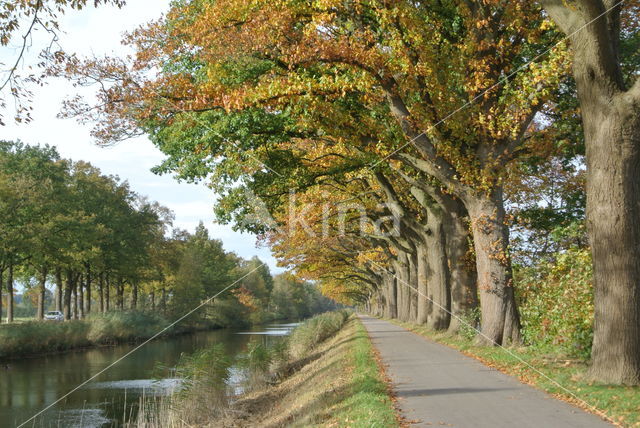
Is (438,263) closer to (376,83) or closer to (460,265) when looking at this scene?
(460,265)

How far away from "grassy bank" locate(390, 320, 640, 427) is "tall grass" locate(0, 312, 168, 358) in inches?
926

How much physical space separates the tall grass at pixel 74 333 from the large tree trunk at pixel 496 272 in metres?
23.9

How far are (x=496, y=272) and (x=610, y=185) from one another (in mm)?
6068

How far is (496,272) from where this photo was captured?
15141mm

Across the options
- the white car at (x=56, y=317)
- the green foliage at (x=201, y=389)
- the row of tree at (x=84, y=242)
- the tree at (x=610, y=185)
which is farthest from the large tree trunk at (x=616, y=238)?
the white car at (x=56, y=317)

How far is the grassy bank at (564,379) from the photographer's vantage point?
7720 mm

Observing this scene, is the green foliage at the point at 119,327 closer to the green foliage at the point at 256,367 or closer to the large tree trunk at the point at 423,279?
the large tree trunk at the point at 423,279

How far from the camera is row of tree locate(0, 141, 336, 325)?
121ft

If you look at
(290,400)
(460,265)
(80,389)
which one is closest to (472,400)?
(290,400)

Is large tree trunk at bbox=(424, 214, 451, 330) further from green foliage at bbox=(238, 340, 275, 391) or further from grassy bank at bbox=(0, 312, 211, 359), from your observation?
grassy bank at bbox=(0, 312, 211, 359)

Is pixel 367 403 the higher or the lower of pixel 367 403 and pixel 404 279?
the lower

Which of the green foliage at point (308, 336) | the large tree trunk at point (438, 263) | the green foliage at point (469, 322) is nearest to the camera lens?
the green foliage at point (469, 322)

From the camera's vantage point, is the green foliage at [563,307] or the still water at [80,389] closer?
the green foliage at [563,307]

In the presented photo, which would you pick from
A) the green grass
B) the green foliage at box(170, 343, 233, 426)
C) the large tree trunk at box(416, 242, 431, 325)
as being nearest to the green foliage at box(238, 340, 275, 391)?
the green foliage at box(170, 343, 233, 426)
